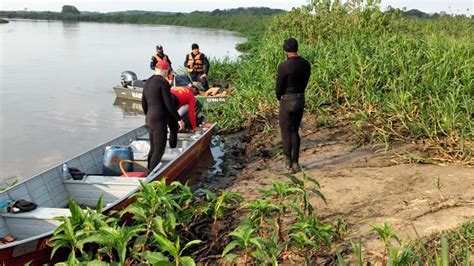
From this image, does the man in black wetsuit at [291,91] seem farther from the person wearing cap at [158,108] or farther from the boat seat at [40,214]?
the boat seat at [40,214]

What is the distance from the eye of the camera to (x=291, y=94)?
6.73 meters

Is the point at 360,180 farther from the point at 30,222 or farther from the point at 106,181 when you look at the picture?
the point at 30,222

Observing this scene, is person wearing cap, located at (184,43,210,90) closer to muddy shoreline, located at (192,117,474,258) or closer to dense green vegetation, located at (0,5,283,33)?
muddy shoreline, located at (192,117,474,258)

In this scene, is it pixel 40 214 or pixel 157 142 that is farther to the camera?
pixel 157 142

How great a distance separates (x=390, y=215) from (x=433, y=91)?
4050 millimetres

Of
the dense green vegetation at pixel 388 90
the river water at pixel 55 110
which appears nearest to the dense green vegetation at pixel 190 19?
the river water at pixel 55 110

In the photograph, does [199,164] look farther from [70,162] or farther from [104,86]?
[104,86]

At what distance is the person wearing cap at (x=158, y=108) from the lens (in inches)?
258

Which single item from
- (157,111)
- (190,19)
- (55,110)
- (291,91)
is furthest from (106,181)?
(190,19)

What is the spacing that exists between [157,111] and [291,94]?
1858mm

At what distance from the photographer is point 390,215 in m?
5.20

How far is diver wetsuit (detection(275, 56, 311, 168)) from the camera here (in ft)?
21.6

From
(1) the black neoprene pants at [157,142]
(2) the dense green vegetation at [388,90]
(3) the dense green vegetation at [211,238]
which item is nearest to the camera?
(3) the dense green vegetation at [211,238]

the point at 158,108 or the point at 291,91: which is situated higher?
the point at 291,91
